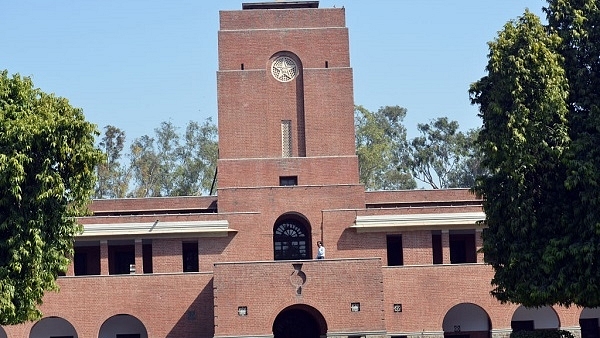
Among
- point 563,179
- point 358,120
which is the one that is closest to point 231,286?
point 563,179

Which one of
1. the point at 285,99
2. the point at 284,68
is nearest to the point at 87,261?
the point at 285,99

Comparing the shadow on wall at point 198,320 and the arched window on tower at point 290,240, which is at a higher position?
the arched window on tower at point 290,240

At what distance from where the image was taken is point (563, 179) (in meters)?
32.3

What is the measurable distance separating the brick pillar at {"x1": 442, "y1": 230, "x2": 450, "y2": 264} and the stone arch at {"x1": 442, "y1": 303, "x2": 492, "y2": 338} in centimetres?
205

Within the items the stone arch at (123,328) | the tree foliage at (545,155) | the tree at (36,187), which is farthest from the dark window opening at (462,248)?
the tree at (36,187)

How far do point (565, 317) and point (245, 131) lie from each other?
15.0 m

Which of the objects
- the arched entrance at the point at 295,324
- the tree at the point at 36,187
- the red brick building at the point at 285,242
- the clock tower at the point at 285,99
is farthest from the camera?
the clock tower at the point at 285,99

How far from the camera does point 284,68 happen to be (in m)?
50.3

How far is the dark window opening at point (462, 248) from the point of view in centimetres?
4944

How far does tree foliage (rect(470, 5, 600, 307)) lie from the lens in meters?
31.5

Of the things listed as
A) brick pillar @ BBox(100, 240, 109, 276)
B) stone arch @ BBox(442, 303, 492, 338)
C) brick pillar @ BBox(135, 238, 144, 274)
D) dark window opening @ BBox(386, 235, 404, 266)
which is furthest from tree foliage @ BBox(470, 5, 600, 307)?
brick pillar @ BBox(100, 240, 109, 276)

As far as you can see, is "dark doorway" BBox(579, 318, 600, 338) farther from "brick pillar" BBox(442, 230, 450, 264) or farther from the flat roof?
the flat roof

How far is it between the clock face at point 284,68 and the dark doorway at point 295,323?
10258mm

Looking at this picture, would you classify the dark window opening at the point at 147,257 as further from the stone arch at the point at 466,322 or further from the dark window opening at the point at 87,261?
the stone arch at the point at 466,322
